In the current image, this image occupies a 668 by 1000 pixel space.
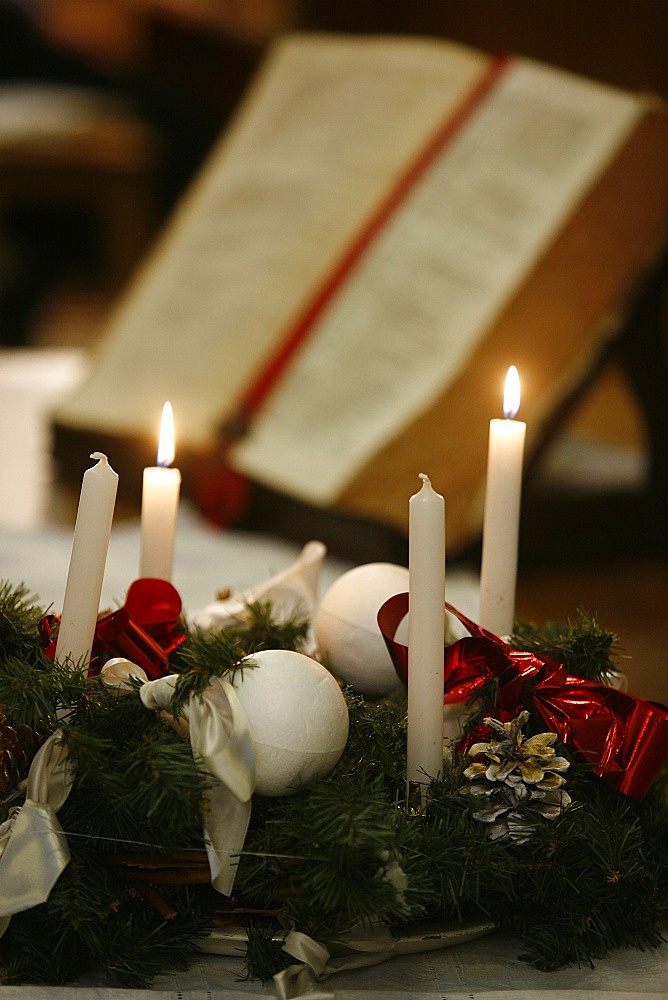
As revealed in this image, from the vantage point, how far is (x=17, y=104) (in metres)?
3.21

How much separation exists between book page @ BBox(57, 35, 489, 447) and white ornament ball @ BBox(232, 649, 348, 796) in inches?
26.3

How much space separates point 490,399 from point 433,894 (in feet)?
2.01

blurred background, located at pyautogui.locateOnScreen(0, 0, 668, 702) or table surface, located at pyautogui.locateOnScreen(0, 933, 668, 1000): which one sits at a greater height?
blurred background, located at pyautogui.locateOnScreen(0, 0, 668, 702)

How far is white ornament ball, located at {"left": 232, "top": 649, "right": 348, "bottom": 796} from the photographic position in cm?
41

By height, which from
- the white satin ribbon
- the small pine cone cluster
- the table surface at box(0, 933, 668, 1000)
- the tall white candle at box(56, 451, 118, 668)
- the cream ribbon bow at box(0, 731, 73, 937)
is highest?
the tall white candle at box(56, 451, 118, 668)

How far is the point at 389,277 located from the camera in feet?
3.52

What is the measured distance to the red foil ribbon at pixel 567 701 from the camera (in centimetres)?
45

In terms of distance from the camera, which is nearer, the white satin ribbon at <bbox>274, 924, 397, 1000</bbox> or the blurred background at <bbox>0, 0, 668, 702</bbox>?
the white satin ribbon at <bbox>274, 924, 397, 1000</bbox>

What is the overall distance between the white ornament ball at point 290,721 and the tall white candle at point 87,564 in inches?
2.4

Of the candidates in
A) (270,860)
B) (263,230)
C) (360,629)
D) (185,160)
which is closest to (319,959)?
(270,860)

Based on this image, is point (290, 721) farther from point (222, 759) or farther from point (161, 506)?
point (161, 506)

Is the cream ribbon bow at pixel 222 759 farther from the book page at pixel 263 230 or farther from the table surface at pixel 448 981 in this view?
the book page at pixel 263 230

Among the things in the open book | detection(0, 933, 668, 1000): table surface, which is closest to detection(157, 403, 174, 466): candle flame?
detection(0, 933, 668, 1000): table surface

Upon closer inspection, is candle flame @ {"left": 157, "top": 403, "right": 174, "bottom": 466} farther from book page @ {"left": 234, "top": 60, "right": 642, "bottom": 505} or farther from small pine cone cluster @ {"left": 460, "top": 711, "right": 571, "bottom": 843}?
book page @ {"left": 234, "top": 60, "right": 642, "bottom": 505}
